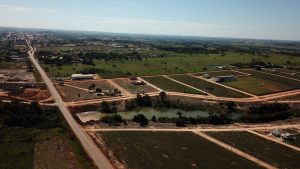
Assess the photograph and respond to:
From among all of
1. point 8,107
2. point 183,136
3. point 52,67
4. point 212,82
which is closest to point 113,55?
point 52,67

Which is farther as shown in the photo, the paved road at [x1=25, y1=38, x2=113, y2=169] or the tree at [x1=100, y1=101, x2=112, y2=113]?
the tree at [x1=100, y1=101, x2=112, y2=113]

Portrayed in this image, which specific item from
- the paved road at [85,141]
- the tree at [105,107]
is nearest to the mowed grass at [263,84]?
the tree at [105,107]

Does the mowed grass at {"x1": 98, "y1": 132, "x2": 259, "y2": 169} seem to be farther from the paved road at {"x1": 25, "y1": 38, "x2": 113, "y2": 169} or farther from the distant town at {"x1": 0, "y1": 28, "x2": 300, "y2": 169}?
the paved road at {"x1": 25, "y1": 38, "x2": 113, "y2": 169}

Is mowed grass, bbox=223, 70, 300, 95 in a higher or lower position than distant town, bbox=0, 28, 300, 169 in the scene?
higher

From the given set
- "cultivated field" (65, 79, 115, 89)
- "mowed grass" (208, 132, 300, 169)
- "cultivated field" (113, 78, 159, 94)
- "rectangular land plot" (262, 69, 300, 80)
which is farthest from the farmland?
"rectangular land plot" (262, 69, 300, 80)

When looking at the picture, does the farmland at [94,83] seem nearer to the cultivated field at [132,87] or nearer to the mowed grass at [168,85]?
the cultivated field at [132,87]

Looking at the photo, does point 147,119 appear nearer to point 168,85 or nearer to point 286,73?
point 168,85
